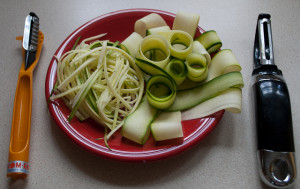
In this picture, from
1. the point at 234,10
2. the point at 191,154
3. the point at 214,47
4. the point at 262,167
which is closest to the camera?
the point at 262,167

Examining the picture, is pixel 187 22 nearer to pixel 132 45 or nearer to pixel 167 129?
pixel 132 45

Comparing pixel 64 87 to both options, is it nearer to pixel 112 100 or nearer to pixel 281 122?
pixel 112 100

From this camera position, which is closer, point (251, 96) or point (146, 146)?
point (146, 146)


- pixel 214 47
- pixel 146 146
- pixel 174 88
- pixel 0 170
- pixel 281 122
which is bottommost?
pixel 0 170

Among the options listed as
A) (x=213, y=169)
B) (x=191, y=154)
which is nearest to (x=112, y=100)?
(x=191, y=154)

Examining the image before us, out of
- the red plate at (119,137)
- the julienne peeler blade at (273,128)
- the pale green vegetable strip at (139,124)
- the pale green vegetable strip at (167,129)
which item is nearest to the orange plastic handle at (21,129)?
the red plate at (119,137)

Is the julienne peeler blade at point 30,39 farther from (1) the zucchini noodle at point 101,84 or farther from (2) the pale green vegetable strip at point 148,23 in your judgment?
(2) the pale green vegetable strip at point 148,23

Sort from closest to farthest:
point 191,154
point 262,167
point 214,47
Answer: point 262,167, point 191,154, point 214,47
